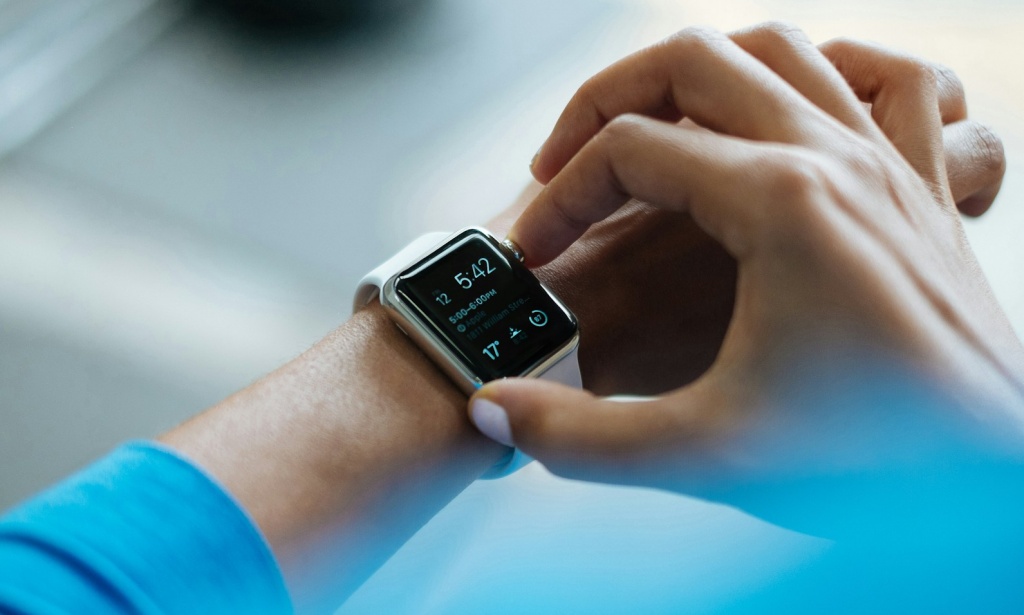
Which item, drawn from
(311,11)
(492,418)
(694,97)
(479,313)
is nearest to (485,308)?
(479,313)

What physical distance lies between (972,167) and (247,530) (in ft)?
2.61

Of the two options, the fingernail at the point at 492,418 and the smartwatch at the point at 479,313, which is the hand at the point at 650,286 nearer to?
the smartwatch at the point at 479,313

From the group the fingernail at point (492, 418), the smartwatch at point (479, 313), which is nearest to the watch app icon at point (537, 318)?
the smartwatch at point (479, 313)

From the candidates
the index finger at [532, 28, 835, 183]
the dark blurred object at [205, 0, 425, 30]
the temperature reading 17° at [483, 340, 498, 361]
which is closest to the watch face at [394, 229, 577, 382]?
the temperature reading 17° at [483, 340, 498, 361]

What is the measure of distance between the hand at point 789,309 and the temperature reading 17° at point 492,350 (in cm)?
8

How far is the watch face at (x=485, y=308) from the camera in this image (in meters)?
0.70

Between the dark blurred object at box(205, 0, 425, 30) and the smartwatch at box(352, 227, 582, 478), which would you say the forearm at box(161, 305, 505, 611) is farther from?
the dark blurred object at box(205, 0, 425, 30)

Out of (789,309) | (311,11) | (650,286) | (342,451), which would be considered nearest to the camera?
(789,309)

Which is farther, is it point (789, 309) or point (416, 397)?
point (416, 397)

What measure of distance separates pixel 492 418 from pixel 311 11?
2.39 ft

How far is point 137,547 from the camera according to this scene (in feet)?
1.80

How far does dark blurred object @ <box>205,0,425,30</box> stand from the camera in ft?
3.71

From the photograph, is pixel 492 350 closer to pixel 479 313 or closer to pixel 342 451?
pixel 479 313

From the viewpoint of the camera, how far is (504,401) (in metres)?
0.61
